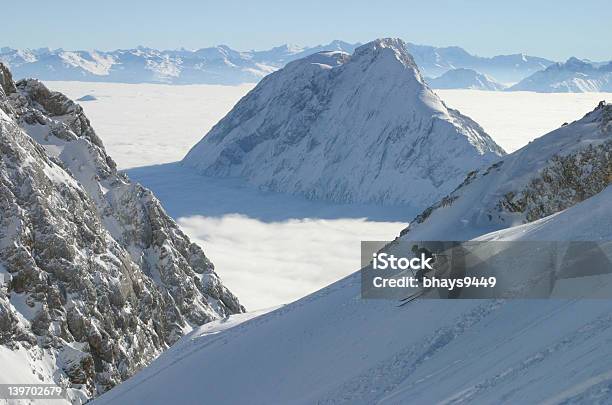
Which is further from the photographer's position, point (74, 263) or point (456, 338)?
point (74, 263)

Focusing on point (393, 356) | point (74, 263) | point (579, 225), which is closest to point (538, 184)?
point (579, 225)

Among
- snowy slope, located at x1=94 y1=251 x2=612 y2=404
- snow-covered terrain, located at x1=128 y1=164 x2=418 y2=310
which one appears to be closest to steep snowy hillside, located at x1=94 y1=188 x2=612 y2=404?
snowy slope, located at x1=94 y1=251 x2=612 y2=404

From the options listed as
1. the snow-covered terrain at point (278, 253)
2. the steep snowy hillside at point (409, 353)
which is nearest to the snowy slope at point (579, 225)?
the steep snowy hillside at point (409, 353)

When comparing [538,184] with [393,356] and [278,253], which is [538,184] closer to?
[393,356]

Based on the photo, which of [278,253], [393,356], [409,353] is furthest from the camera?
[278,253]

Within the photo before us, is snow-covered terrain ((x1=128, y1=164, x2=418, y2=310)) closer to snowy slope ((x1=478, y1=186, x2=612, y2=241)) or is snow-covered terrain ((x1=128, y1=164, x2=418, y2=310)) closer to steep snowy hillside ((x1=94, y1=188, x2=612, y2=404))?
steep snowy hillside ((x1=94, y1=188, x2=612, y2=404))

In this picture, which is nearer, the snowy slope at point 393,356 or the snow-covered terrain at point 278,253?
the snowy slope at point 393,356

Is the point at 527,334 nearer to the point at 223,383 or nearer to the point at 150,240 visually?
the point at 223,383

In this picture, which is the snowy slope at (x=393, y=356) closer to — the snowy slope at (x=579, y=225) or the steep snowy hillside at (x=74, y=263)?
the snowy slope at (x=579, y=225)
